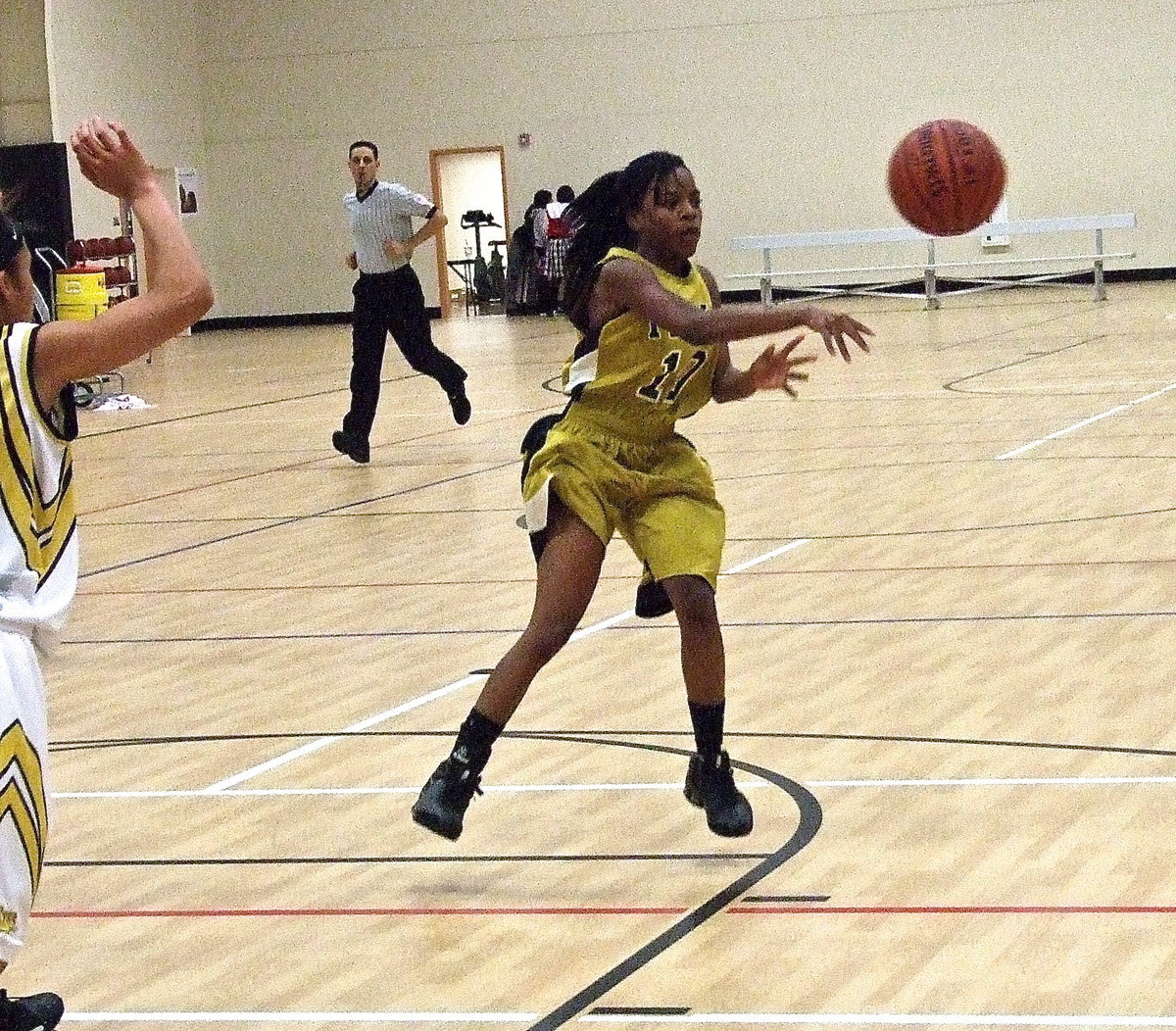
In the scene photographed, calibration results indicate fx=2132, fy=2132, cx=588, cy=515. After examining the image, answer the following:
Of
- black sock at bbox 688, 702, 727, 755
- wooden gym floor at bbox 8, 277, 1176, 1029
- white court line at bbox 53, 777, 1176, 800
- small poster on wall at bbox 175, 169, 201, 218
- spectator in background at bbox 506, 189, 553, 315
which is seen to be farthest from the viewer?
small poster on wall at bbox 175, 169, 201, 218

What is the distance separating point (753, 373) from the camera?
4648 millimetres

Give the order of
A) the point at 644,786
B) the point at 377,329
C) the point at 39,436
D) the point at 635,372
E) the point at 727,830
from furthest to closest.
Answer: the point at 377,329
the point at 644,786
the point at 635,372
the point at 727,830
the point at 39,436

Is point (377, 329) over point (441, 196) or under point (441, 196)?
under

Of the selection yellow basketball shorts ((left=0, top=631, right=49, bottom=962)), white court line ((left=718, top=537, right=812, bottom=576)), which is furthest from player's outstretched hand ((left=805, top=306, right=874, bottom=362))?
white court line ((left=718, top=537, right=812, bottom=576))

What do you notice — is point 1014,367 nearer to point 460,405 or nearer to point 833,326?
point 460,405

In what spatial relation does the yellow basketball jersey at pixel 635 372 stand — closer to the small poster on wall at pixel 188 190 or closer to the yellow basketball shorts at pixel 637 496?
the yellow basketball shorts at pixel 637 496

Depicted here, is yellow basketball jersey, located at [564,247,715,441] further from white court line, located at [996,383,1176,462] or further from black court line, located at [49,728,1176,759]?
white court line, located at [996,383,1176,462]

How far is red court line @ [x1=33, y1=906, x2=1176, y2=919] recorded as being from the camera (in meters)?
4.04

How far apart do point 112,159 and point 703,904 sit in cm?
202

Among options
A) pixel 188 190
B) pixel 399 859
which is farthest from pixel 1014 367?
pixel 188 190

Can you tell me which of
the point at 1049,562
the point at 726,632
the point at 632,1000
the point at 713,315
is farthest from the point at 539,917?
the point at 1049,562

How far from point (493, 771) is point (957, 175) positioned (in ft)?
18.7

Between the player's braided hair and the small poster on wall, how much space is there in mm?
26065

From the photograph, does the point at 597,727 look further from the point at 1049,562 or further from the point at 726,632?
the point at 1049,562
